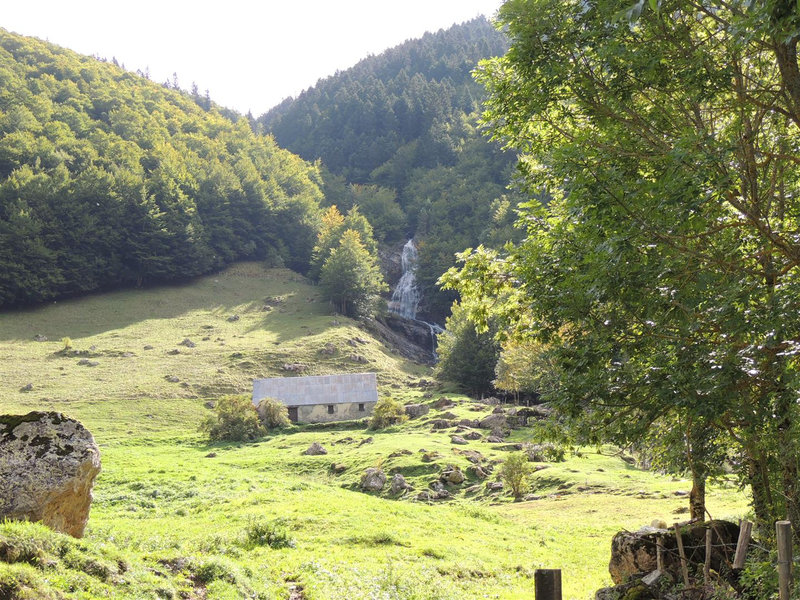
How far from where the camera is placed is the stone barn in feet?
199

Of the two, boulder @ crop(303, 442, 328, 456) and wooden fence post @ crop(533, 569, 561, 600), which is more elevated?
wooden fence post @ crop(533, 569, 561, 600)

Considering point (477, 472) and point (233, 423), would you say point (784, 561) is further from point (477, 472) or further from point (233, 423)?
point (233, 423)

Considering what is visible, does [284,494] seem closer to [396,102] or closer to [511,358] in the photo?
[511,358]

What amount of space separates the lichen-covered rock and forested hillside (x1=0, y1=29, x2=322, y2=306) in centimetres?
8170

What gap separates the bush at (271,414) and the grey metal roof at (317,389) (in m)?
3.76

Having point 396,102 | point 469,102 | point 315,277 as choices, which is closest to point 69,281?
point 315,277

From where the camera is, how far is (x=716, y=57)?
11.1 m

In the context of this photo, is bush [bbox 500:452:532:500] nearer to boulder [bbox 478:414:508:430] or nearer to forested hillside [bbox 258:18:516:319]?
boulder [bbox 478:414:508:430]

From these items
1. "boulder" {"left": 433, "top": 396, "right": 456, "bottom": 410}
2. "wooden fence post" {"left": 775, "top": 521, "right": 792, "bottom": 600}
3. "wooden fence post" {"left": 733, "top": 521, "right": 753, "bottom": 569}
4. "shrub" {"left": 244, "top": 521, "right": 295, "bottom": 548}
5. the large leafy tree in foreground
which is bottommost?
"boulder" {"left": 433, "top": 396, "right": 456, "bottom": 410}

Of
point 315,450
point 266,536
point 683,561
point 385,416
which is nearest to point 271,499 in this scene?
point 266,536

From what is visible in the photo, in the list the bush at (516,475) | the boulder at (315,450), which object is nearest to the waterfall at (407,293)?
the boulder at (315,450)

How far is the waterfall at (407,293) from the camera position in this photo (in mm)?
112875

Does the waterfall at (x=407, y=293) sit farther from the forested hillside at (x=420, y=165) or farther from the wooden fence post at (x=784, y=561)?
the wooden fence post at (x=784, y=561)

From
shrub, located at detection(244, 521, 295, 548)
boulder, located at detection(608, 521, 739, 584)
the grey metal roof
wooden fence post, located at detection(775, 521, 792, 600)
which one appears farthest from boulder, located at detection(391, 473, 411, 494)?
the grey metal roof
